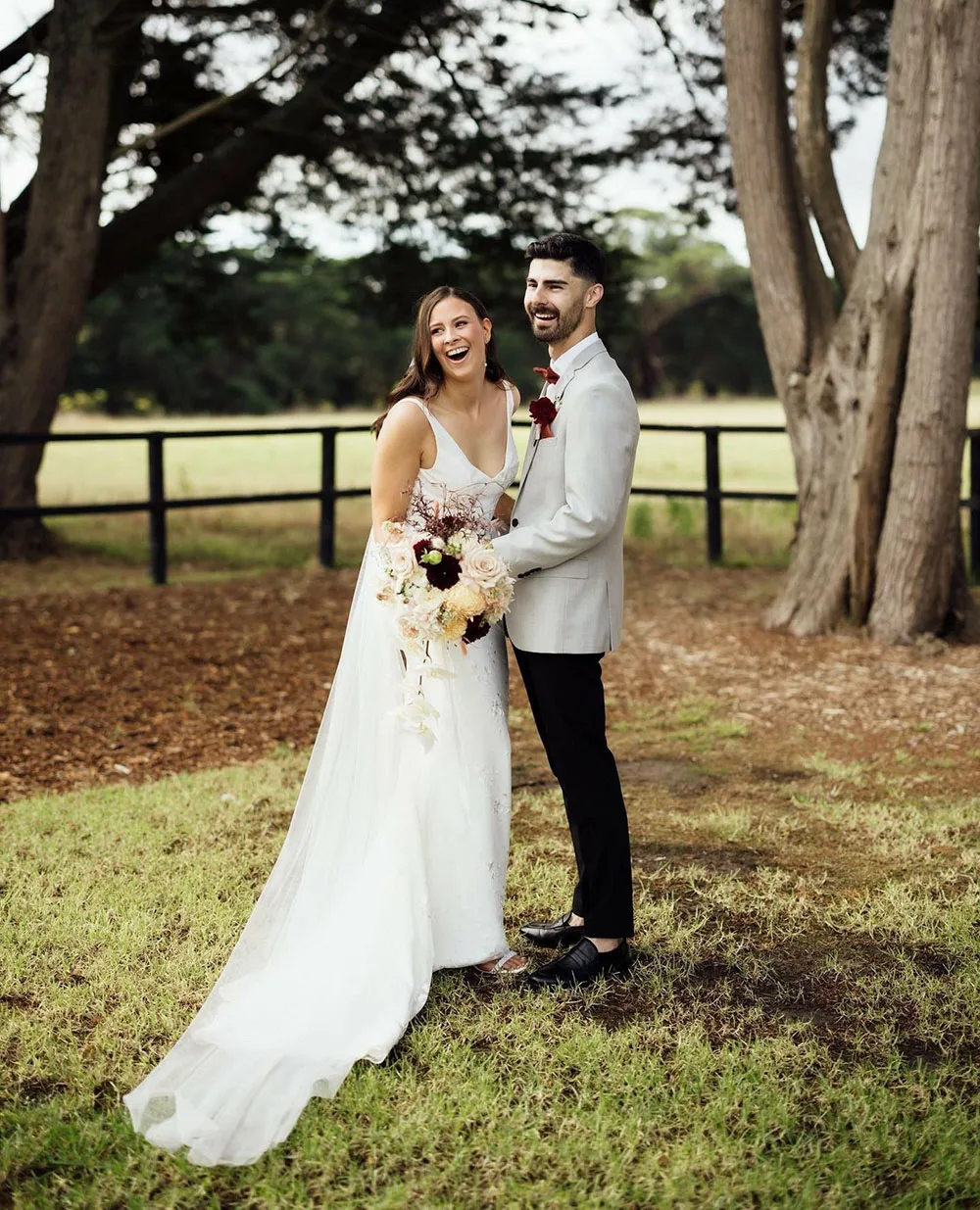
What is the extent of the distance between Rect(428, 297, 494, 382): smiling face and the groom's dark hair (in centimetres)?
26

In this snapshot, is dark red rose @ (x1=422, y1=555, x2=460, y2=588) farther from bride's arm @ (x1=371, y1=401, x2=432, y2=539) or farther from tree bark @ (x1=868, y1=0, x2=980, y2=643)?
tree bark @ (x1=868, y1=0, x2=980, y2=643)

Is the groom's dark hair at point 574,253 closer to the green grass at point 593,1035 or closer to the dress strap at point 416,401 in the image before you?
the dress strap at point 416,401

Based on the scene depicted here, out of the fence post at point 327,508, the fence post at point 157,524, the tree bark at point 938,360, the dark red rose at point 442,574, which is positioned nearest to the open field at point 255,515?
the fence post at point 327,508

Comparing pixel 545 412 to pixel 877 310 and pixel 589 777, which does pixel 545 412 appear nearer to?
pixel 589 777

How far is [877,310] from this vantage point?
8430mm

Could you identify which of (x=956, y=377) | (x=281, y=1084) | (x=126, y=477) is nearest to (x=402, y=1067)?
(x=281, y=1084)

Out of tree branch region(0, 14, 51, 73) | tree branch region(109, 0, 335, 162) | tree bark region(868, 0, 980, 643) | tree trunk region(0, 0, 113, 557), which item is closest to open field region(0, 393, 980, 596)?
tree trunk region(0, 0, 113, 557)

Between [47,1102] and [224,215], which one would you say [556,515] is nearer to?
[47,1102]

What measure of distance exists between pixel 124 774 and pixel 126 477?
19.2 meters

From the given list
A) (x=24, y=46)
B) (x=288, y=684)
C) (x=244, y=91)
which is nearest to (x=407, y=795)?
(x=288, y=684)

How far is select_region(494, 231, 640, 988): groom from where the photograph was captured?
3.74 metres

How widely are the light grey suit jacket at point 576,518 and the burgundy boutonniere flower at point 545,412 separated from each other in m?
0.02

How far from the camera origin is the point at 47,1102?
10.7ft

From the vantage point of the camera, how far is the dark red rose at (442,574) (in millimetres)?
3729
